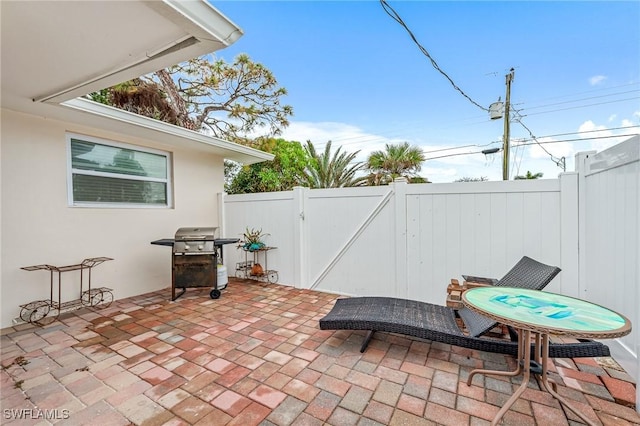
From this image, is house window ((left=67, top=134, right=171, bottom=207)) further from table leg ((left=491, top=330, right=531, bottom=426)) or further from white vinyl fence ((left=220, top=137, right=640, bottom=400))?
table leg ((left=491, top=330, right=531, bottom=426))

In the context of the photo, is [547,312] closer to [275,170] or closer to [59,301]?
[59,301]

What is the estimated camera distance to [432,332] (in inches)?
92.0

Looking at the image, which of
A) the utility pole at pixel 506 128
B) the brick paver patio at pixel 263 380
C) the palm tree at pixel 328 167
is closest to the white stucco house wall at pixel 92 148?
the brick paver patio at pixel 263 380

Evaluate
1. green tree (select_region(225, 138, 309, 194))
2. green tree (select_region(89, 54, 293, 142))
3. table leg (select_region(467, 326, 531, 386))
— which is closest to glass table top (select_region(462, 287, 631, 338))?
table leg (select_region(467, 326, 531, 386))

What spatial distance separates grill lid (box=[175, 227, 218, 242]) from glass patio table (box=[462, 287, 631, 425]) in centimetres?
368

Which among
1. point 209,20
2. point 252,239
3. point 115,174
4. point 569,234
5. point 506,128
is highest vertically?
point 506,128

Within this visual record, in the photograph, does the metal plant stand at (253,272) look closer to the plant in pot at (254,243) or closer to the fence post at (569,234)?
the plant in pot at (254,243)

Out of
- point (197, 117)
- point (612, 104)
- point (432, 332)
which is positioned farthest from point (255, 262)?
point (612, 104)

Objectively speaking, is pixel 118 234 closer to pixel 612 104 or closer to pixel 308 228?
pixel 308 228

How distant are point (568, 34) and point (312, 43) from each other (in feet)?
17.4

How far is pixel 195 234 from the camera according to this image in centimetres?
429

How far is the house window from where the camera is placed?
4.10 m

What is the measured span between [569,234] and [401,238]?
1838 millimetres

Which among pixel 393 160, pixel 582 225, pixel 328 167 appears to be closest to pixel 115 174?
pixel 582 225
